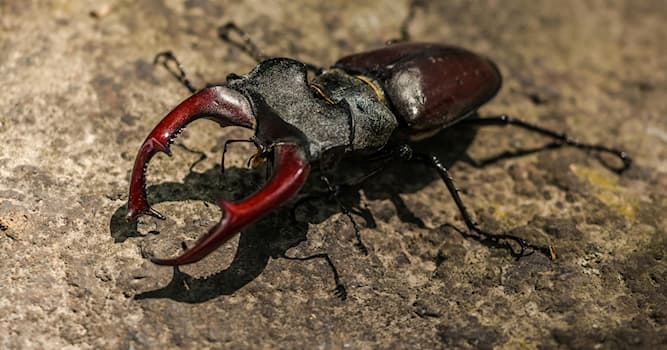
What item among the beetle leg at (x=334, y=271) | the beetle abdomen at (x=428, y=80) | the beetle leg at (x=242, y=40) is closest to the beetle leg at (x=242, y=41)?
the beetle leg at (x=242, y=40)

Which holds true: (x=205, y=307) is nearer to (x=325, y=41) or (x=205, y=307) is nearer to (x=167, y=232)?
(x=167, y=232)

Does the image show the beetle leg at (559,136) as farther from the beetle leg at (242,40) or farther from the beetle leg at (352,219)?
the beetle leg at (242,40)

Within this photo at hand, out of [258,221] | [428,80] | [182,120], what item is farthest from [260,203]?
[428,80]

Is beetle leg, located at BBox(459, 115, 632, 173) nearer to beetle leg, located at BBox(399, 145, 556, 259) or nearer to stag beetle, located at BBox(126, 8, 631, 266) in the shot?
stag beetle, located at BBox(126, 8, 631, 266)

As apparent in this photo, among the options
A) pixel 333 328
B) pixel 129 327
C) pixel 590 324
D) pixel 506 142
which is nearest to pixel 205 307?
pixel 129 327

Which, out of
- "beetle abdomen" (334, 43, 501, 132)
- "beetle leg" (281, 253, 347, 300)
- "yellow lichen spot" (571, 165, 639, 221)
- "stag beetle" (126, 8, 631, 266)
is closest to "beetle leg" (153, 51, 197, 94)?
"stag beetle" (126, 8, 631, 266)
